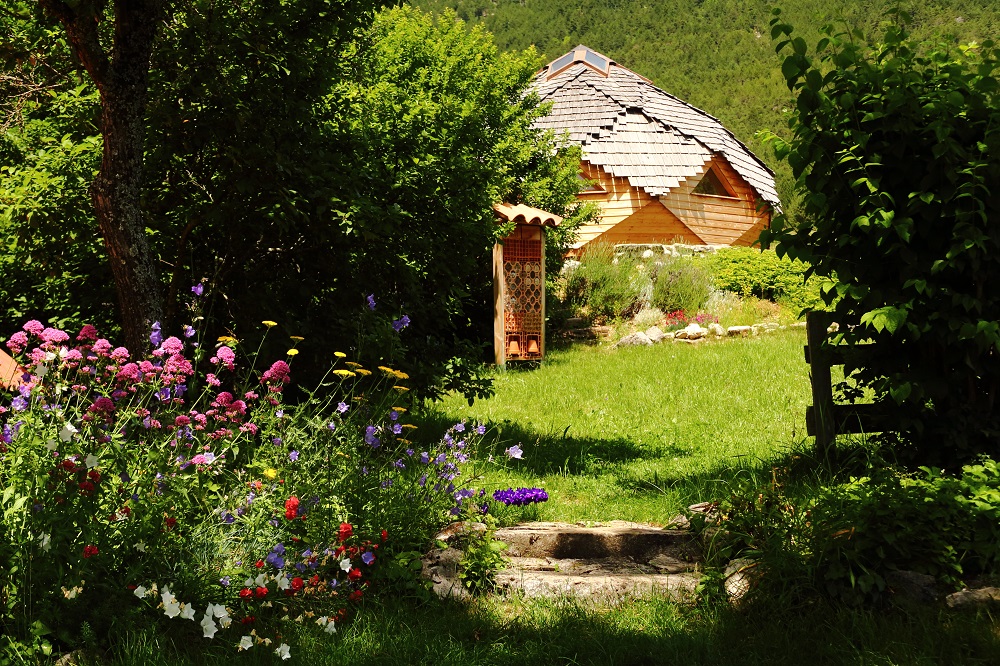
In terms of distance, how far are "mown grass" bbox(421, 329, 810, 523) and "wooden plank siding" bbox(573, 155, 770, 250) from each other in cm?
1011

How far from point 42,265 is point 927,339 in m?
6.12

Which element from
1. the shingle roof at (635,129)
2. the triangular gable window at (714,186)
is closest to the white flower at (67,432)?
the shingle roof at (635,129)

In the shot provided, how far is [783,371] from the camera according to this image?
36.5ft

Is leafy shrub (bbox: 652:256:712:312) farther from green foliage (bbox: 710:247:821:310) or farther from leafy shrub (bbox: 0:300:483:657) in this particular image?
leafy shrub (bbox: 0:300:483:657)

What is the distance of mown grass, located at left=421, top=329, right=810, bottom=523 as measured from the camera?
240 inches

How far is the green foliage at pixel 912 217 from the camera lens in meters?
4.45

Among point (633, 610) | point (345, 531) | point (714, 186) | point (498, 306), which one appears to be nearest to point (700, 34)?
point (714, 186)

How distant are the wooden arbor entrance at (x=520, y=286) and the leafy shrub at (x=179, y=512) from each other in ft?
32.0

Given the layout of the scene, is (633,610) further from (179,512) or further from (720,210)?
(720,210)

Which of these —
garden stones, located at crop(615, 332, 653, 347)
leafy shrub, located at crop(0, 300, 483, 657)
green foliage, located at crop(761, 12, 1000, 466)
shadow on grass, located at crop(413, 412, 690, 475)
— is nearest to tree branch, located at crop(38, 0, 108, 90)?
leafy shrub, located at crop(0, 300, 483, 657)

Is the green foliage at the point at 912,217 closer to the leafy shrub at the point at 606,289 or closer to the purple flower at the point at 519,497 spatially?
the purple flower at the point at 519,497

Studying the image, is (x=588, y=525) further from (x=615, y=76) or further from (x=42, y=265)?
(x=615, y=76)

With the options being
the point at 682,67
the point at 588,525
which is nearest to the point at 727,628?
the point at 588,525

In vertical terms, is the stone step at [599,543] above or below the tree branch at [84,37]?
below
